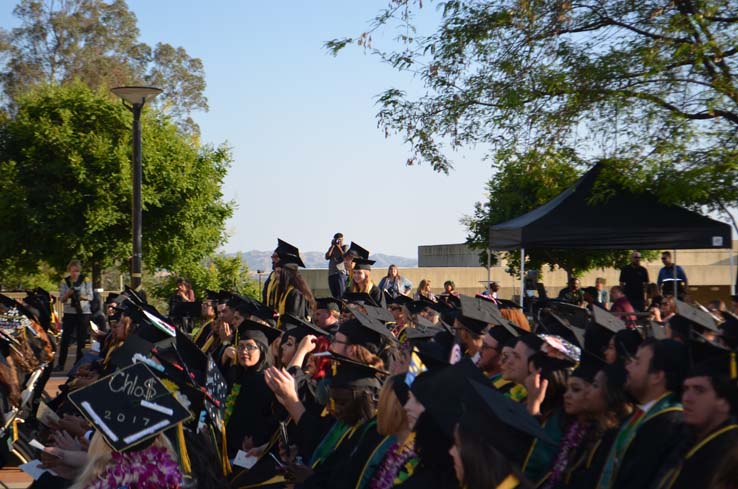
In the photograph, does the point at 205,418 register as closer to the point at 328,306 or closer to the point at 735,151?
the point at 328,306

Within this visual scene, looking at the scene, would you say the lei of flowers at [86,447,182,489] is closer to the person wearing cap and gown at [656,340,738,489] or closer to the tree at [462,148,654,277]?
the person wearing cap and gown at [656,340,738,489]

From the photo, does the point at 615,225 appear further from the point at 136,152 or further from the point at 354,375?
the point at 354,375

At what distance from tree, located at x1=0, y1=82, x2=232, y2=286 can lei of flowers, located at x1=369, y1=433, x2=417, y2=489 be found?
63.2ft

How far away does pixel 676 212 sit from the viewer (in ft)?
43.9

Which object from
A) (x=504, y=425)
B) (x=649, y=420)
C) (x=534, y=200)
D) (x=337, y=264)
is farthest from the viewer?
(x=534, y=200)

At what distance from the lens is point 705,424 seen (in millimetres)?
3963

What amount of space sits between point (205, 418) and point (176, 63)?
38.1 m

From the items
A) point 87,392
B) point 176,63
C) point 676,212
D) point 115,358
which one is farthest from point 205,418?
point 176,63

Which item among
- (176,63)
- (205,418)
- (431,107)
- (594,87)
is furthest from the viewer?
(176,63)

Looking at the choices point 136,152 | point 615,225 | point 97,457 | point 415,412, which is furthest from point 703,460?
point 136,152

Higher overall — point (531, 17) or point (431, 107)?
point (531, 17)

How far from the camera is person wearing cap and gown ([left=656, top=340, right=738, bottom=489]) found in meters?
3.81

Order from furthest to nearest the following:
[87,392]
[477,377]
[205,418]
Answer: [205,418] → [87,392] → [477,377]

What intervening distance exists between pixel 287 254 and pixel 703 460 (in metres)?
8.54
